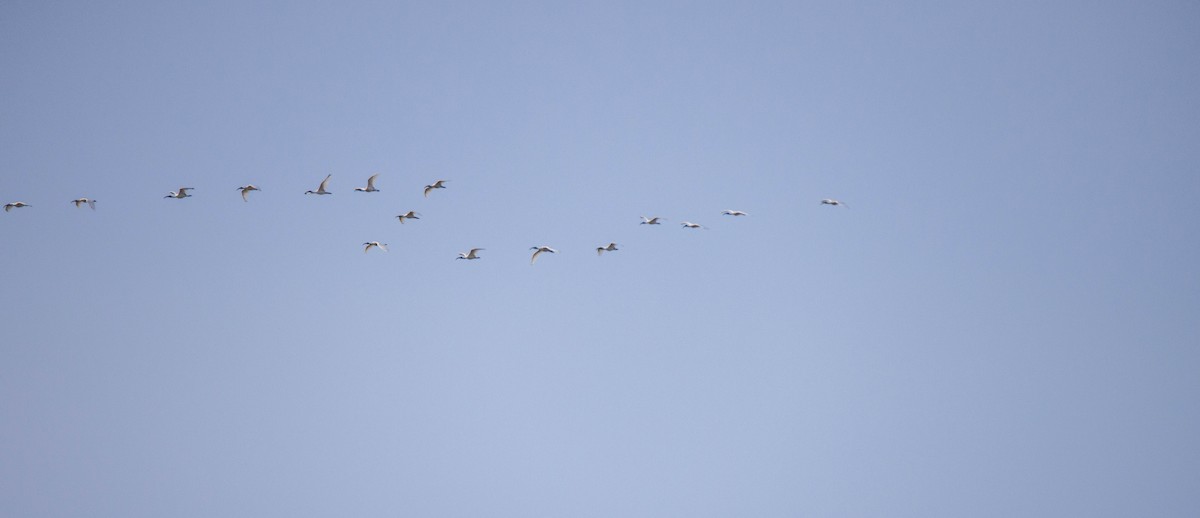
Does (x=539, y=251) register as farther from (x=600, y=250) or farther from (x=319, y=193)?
(x=319, y=193)

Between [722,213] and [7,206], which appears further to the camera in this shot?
[7,206]

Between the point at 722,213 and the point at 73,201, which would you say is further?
the point at 73,201

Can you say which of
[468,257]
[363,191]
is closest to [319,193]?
[363,191]

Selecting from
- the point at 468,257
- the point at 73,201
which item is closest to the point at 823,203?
the point at 468,257

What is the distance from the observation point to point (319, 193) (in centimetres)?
12525

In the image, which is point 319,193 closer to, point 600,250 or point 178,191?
point 178,191

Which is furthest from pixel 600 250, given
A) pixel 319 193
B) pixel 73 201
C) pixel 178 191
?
pixel 73 201

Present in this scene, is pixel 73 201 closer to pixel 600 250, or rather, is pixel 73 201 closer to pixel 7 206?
pixel 7 206

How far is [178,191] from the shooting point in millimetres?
125625

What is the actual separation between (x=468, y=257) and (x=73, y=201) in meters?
29.3

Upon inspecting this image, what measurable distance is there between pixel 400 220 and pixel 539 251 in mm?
10415

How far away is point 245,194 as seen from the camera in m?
123

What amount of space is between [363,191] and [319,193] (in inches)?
130

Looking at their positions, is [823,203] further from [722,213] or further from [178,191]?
[178,191]
